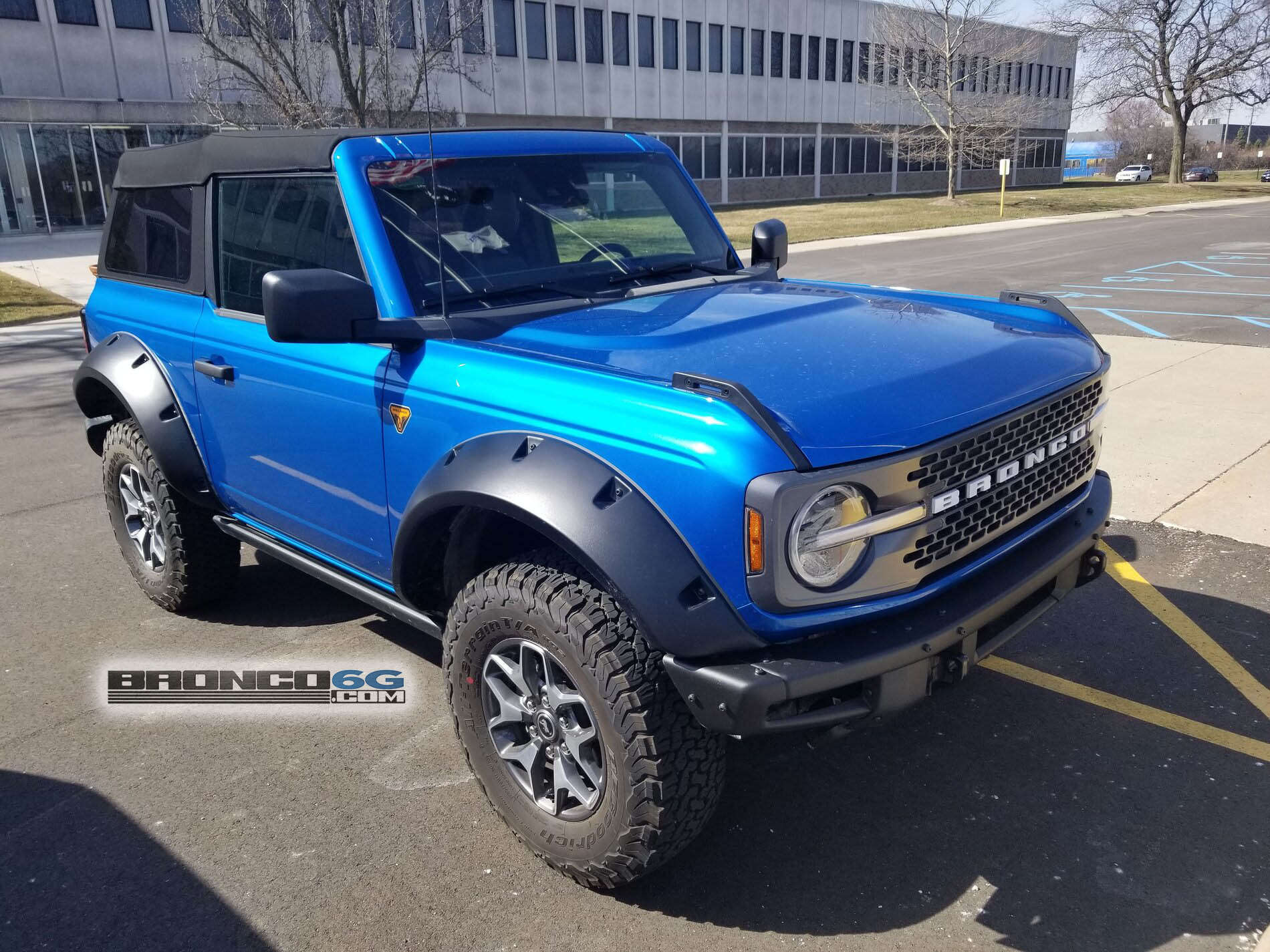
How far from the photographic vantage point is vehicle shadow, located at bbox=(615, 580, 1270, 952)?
272 cm

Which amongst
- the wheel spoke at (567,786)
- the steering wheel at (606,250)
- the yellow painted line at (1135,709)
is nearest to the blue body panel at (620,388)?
the steering wheel at (606,250)

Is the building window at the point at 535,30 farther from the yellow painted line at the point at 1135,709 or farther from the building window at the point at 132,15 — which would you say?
the yellow painted line at the point at 1135,709

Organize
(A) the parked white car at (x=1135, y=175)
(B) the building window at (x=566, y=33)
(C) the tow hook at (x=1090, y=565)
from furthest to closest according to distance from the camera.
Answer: (A) the parked white car at (x=1135, y=175) → (B) the building window at (x=566, y=33) → (C) the tow hook at (x=1090, y=565)

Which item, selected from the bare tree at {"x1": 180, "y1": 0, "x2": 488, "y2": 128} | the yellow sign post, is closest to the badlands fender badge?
the bare tree at {"x1": 180, "y1": 0, "x2": 488, "y2": 128}

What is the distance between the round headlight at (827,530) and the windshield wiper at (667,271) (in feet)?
5.11

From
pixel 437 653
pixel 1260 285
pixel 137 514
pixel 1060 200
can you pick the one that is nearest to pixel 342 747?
pixel 437 653

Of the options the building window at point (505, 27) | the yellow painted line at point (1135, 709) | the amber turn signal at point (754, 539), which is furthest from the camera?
the building window at point (505, 27)

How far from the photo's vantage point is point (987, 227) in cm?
3123

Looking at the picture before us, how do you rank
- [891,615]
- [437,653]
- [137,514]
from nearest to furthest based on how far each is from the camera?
[891,615] → [437,653] → [137,514]

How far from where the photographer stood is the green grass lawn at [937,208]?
1214 inches

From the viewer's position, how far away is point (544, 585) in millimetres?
2670

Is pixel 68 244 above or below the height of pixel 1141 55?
below

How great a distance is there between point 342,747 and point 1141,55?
211 feet

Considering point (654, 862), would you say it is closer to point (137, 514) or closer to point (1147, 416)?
point (137, 514)
